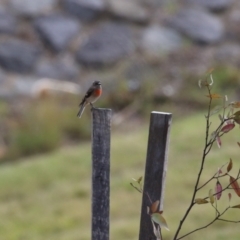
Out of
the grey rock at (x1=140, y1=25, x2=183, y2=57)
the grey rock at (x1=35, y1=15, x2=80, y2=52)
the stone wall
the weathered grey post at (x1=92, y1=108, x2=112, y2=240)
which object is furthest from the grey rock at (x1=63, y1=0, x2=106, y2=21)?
the weathered grey post at (x1=92, y1=108, x2=112, y2=240)

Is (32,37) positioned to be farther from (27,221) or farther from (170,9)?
(27,221)

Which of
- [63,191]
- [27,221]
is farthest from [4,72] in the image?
[27,221]

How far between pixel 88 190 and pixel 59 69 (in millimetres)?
4441

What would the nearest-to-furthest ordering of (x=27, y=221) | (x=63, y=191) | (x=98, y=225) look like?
1. (x=98, y=225)
2. (x=27, y=221)
3. (x=63, y=191)

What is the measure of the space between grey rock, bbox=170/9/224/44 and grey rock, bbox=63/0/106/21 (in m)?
1.42

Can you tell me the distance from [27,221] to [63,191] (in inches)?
37.1

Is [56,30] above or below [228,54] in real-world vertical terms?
above

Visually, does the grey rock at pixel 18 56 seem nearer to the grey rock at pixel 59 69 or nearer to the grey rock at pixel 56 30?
the grey rock at pixel 59 69

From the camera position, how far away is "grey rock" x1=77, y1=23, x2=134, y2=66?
474 inches

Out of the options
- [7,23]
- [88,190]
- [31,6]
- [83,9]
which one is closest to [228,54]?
[83,9]

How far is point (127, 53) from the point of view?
12.4 metres

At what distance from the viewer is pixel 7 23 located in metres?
12.2

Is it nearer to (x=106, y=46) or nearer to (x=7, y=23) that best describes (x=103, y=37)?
(x=106, y=46)

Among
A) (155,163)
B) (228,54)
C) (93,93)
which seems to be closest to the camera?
(155,163)
